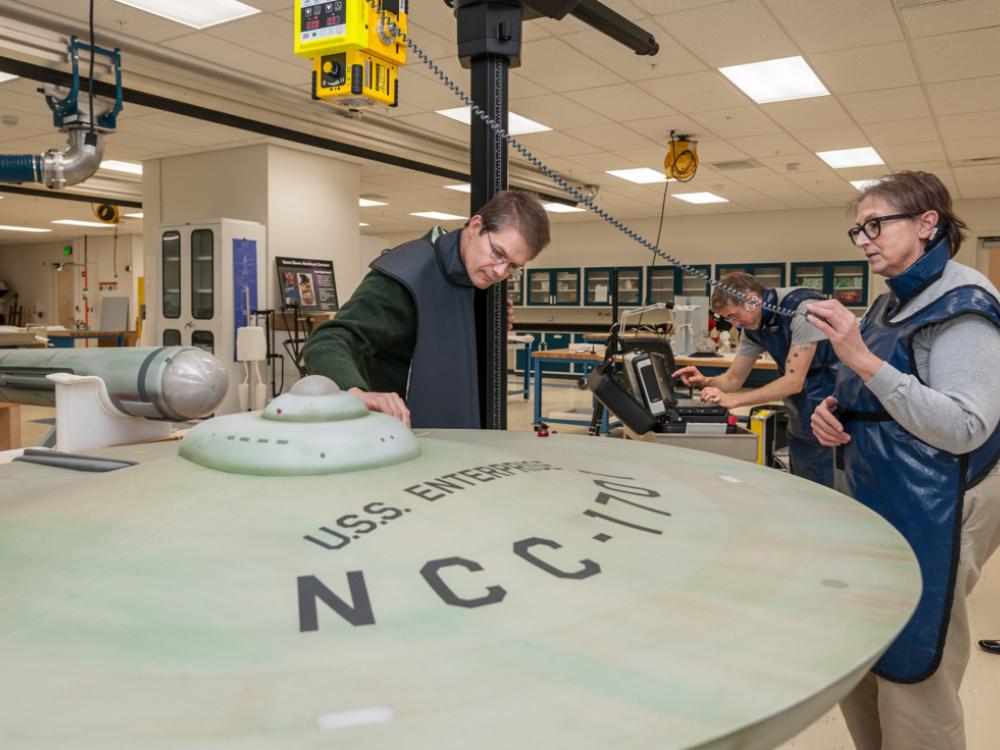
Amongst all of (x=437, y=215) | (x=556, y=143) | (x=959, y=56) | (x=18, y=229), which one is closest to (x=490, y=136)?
(x=959, y=56)

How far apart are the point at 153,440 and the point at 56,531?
2.70ft

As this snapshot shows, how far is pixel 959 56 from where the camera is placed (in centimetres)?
452

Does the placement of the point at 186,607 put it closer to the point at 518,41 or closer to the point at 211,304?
the point at 518,41

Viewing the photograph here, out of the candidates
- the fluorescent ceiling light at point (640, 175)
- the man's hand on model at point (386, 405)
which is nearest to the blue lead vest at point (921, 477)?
the man's hand on model at point (386, 405)

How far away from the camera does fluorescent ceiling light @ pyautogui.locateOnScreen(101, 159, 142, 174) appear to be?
7.97m

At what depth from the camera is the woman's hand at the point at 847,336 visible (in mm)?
1266

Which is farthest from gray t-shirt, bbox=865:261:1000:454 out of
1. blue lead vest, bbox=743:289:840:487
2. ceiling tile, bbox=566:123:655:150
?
ceiling tile, bbox=566:123:655:150

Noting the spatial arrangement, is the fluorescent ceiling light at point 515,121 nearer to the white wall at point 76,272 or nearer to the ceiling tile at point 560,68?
the ceiling tile at point 560,68

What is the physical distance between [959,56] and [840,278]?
237 inches

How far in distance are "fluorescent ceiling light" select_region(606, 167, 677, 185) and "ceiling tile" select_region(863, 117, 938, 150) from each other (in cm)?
207

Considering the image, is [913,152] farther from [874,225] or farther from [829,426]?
[829,426]

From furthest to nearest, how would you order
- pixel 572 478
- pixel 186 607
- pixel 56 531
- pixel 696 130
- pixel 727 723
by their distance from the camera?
pixel 696 130, pixel 572 478, pixel 56 531, pixel 186 607, pixel 727 723

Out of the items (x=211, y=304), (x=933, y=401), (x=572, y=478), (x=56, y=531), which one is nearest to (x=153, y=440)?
(x=56, y=531)

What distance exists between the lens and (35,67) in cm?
457
